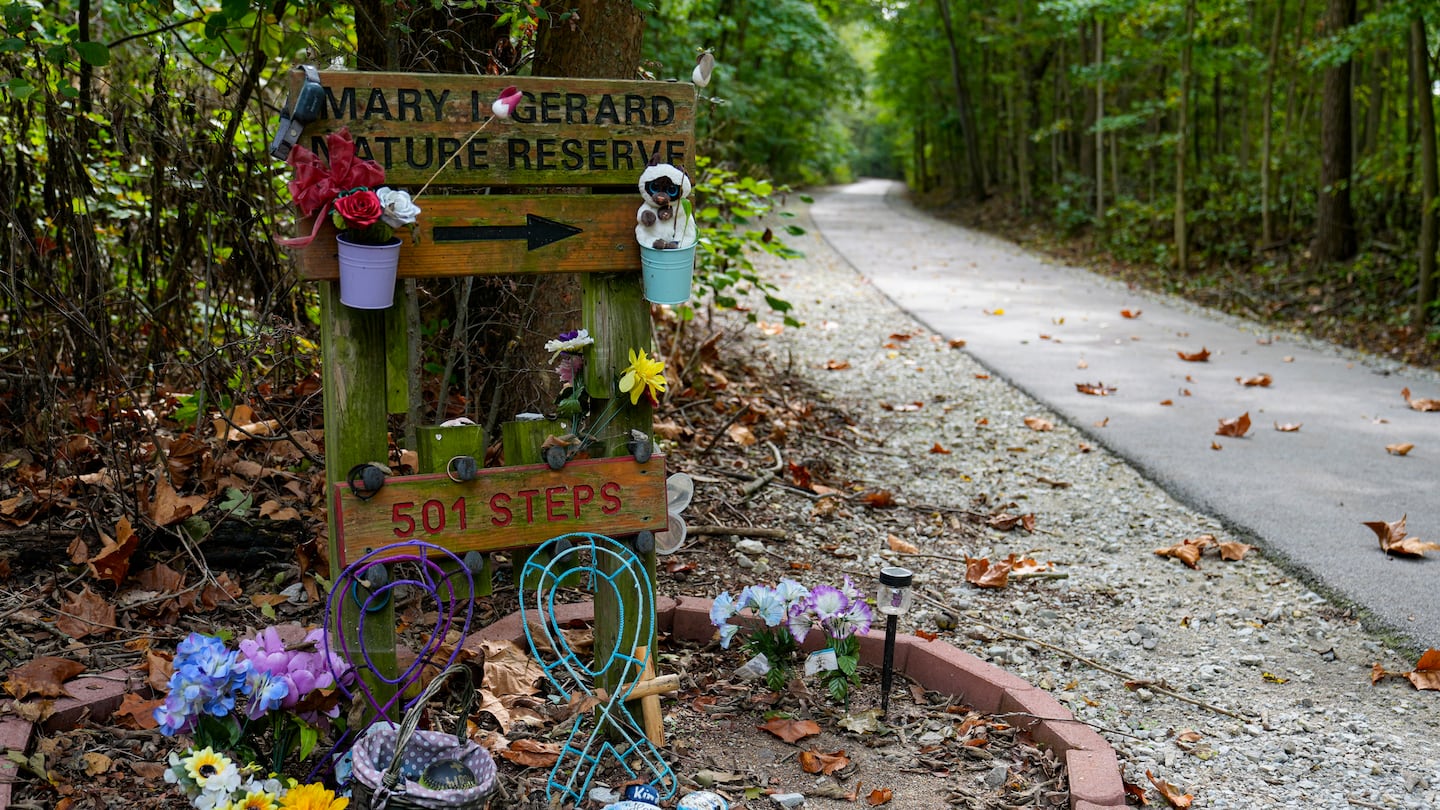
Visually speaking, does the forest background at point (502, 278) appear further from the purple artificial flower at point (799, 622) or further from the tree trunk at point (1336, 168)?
the purple artificial flower at point (799, 622)

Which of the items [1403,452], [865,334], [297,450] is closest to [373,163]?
[297,450]

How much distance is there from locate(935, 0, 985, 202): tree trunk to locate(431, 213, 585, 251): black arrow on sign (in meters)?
26.0

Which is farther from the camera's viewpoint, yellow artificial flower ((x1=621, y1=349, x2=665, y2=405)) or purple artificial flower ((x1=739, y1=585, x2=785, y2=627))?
purple artificial flower ((x1=739, y1=585, x2=785, y2=627))

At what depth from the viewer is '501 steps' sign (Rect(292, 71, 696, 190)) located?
8.48 feet

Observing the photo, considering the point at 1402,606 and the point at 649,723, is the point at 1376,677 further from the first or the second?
the point at 649,723

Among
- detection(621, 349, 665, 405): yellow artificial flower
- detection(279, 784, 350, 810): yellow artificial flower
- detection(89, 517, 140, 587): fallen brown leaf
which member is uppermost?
detection(621, 349, 665, 405): yellow artificial flower

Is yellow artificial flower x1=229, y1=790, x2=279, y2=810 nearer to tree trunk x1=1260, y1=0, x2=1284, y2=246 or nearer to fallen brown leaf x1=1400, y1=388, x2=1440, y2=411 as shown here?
fallen brown leaf x1=1400, y1=388, x2=1440, y2=411

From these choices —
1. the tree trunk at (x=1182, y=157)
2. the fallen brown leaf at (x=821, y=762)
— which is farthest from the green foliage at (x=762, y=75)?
the tree trunk at (x=1182, y=157)

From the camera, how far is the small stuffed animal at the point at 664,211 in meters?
2.79

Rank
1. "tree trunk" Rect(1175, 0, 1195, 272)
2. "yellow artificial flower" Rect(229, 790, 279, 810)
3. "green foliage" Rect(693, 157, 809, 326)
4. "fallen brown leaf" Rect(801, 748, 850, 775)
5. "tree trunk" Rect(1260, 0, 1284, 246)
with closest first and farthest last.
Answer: "yellow artificial flower" Rect(229, 790, 279, 810) < "fallen brown leaf" Rect(801, 748, 850, 775) < "green foliage" Rect(693, 157, 809, 326) < "tree trunk" Rect(1260, 0, 1284, 246) < "tree trunk" Rect(1175, 0, 1195, 272)

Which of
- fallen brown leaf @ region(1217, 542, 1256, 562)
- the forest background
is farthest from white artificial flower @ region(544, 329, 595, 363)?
fallen brown leaf @ region(1217, 542, 1256, 562)

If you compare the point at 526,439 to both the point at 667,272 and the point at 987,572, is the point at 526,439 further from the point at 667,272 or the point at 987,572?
the point at 987,572

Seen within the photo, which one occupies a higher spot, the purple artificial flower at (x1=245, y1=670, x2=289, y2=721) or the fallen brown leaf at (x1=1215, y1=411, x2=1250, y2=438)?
the purple artificial flower at (x1=245, y1=670, x2=289, y2=721)

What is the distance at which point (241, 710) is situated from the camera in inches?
105
